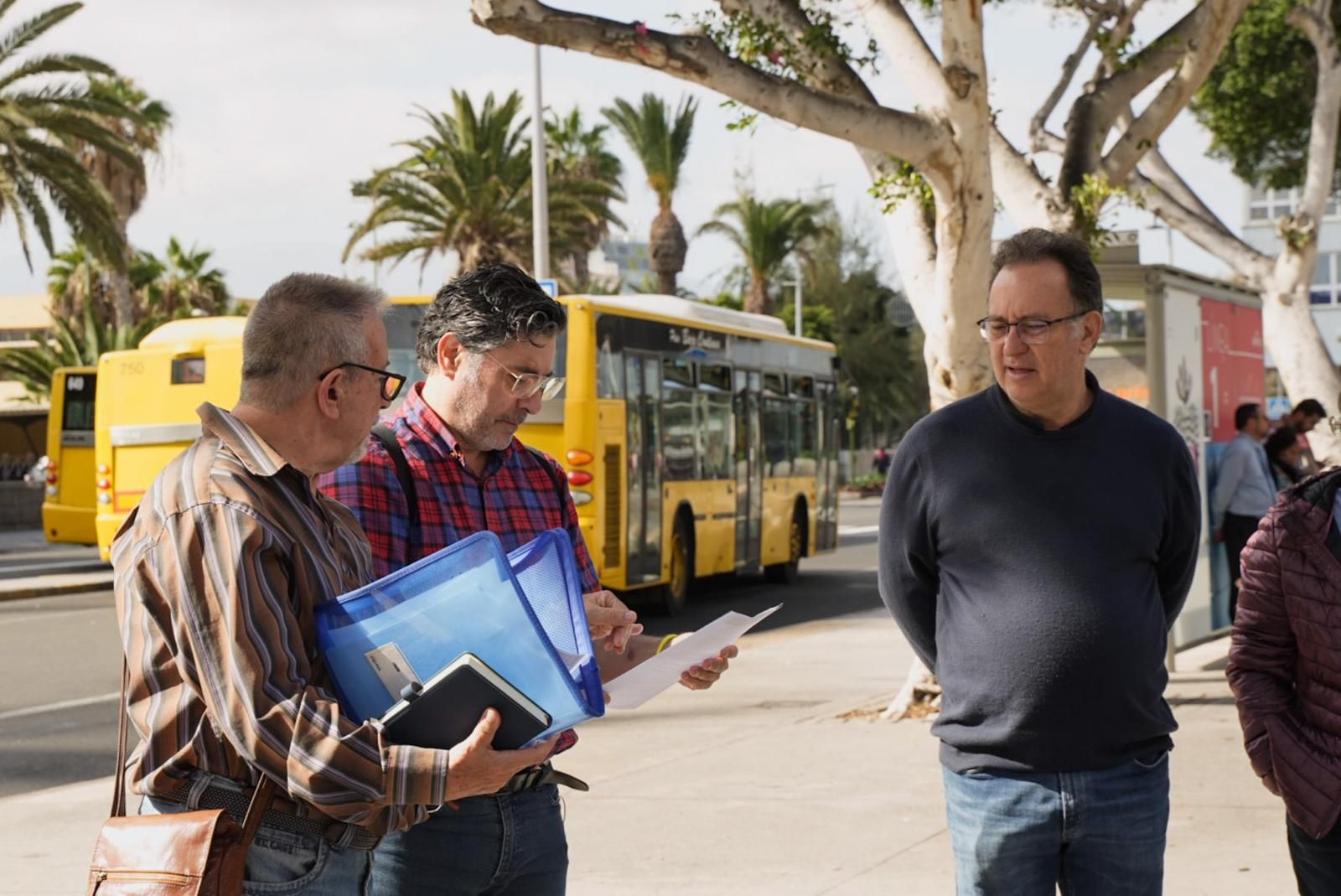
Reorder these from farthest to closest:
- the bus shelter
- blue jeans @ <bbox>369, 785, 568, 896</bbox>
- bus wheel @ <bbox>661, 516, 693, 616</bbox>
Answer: bus wheel @ <bbox>661, 516, 693, 616</bbox>, the bus shelter, blue jeans @ <bbox>369, 785, 568, 896</bbox>

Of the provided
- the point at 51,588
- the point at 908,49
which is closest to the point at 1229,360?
the point at 908,49

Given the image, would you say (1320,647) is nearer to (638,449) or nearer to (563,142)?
(638,449)

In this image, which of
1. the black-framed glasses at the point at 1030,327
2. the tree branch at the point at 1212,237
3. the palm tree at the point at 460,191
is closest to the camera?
the black-framed glasses at the point at 1030,327

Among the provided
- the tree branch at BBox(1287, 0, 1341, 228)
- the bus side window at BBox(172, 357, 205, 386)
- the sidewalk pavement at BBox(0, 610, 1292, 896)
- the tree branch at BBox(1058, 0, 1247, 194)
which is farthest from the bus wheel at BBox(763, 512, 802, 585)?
the tree branch at BBox(1058, 0, 1247, 194)

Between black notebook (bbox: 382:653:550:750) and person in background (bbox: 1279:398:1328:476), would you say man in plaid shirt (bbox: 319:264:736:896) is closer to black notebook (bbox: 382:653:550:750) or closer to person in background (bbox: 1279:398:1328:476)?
black notebook (bbox: 382:653:550:750)

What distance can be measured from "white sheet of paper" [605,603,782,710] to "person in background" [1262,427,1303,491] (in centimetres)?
1137

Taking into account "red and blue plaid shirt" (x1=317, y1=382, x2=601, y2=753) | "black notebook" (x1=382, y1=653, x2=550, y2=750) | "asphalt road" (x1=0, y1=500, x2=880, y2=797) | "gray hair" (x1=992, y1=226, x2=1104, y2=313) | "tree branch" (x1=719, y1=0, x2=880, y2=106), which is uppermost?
"tree branch" (x1=719, y1=0, x2=880, y2=106)

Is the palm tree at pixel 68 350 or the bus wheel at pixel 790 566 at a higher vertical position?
the palm tree at pixel 68 350

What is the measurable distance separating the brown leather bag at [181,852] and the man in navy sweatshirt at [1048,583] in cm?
155

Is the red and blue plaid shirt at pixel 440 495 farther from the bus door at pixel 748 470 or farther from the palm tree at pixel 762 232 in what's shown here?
the palm tree at pixel 762 232

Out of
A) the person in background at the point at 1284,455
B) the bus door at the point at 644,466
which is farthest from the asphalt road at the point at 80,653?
the person in background at the point at 1284,455

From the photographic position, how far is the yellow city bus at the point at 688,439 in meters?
15.9

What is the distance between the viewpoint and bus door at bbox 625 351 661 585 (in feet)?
54.1

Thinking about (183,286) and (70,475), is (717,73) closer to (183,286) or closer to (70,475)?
(70,475)
